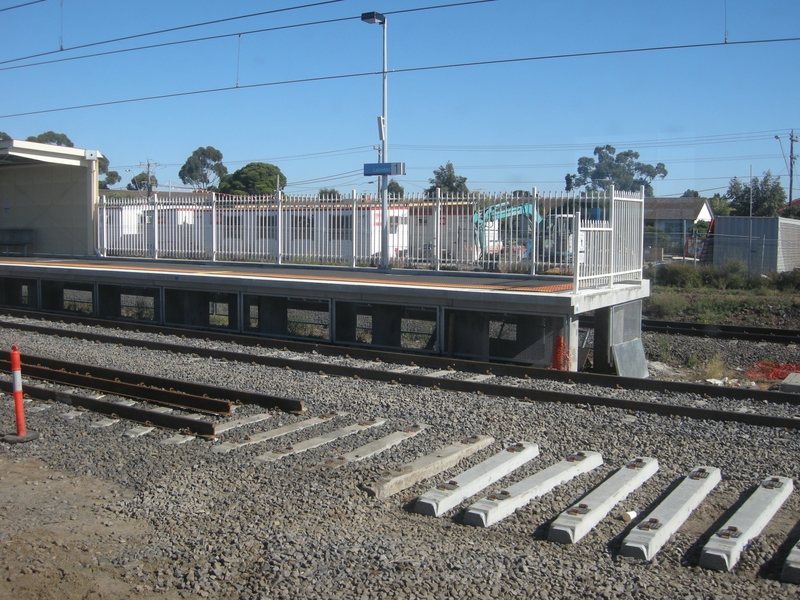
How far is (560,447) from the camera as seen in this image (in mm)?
7512

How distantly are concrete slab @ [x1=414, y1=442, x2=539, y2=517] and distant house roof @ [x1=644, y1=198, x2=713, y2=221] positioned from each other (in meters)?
64.8

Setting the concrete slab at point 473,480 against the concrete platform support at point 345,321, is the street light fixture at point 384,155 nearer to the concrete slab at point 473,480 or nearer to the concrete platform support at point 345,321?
the concrete platform support at point 345,321

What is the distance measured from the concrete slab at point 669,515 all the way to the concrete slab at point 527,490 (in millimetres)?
853

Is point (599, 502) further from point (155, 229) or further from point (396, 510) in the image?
point (155, 229)

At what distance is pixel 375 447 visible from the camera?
24.2ft

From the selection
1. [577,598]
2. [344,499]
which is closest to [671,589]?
[577,598]

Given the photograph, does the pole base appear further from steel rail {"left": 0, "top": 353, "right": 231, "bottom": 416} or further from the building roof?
the building roof

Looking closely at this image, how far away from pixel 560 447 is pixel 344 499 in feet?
8.18

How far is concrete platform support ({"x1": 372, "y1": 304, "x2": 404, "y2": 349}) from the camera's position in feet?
47.2

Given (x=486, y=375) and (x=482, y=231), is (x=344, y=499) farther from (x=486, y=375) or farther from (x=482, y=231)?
(x=482, y=231)

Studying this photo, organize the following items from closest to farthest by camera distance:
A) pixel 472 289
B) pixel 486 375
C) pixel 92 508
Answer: pixel 92 508, pixel 486 375, pixel 472 289

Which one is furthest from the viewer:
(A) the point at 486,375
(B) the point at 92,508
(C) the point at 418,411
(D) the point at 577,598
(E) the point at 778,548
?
(A) the point at 486,375

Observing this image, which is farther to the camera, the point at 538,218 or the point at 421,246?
the point at 421,246

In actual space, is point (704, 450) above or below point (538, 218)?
below
